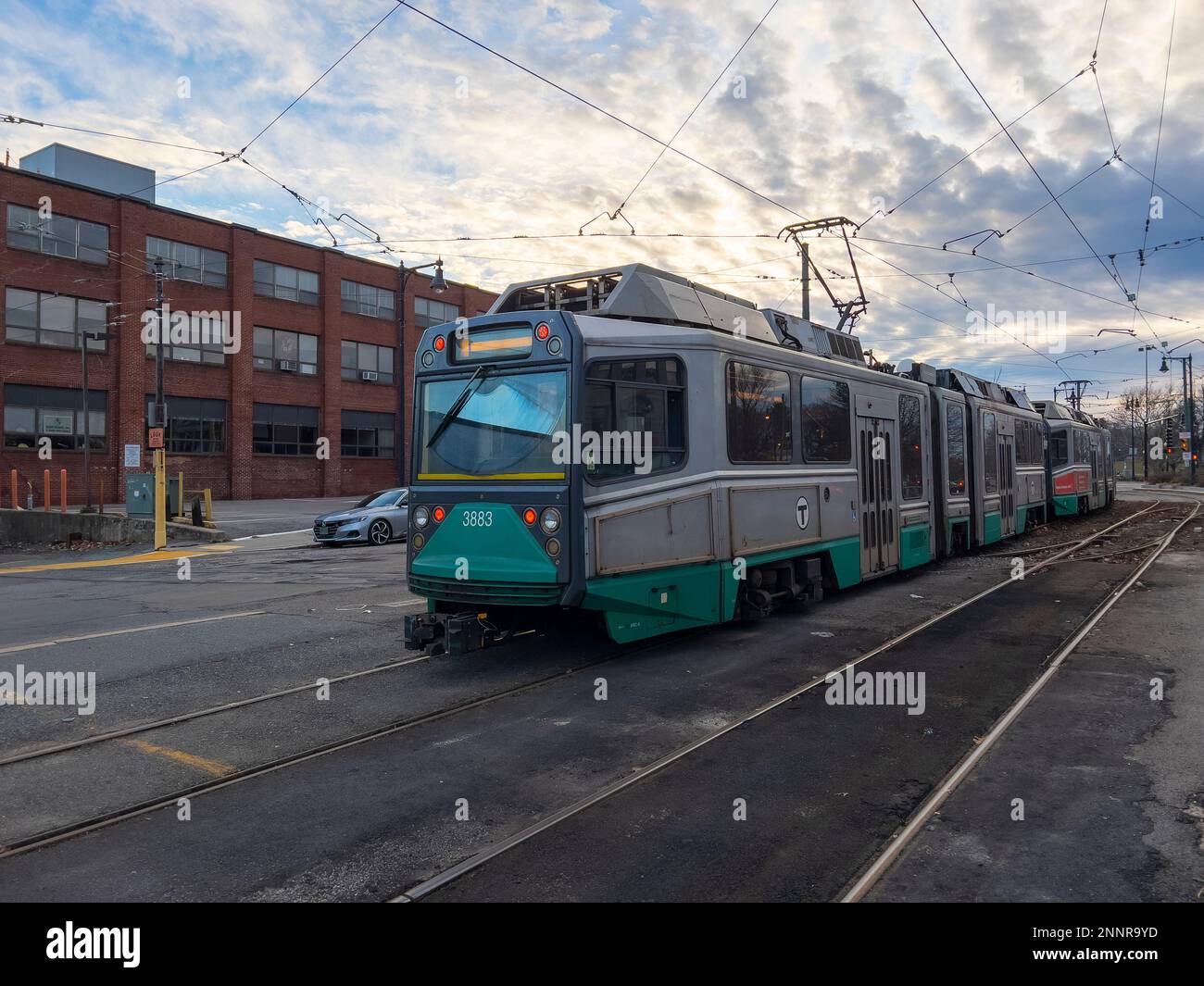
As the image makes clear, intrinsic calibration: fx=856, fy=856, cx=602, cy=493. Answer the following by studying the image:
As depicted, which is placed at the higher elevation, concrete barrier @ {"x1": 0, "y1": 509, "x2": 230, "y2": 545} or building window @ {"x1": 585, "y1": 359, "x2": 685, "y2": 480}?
building window @ {"x1": 585, "y1": 359, "x2": 685, "y2": 480}

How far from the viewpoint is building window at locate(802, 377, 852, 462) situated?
32.8 feet

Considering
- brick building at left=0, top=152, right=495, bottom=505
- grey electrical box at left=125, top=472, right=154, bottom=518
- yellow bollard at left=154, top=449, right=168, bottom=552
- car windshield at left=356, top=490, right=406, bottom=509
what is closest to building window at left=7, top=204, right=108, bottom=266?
brick building at left=0, top=152, right=495, bottom=505

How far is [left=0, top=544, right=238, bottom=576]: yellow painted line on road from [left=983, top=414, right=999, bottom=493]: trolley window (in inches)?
659

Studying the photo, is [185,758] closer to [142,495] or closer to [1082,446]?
[142,495]

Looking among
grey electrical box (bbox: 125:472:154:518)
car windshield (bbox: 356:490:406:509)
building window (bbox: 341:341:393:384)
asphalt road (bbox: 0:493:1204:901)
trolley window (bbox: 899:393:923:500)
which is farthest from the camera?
building window (bbox: 341:341:393:384)

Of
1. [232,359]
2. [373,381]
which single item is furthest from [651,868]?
[373,381]

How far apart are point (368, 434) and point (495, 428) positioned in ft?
128

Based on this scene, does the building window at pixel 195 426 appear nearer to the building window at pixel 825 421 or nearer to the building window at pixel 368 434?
the building window at pixel 368 434

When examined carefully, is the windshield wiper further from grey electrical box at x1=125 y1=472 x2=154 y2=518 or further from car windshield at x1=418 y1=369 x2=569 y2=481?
grey electrical box at x1=125 y1=472 x2=154 y2=518

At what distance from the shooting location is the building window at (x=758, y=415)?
8477 mm

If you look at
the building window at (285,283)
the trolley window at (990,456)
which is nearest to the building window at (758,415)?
the trolley window at (990,456)

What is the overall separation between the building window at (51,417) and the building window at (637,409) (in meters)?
32.5
